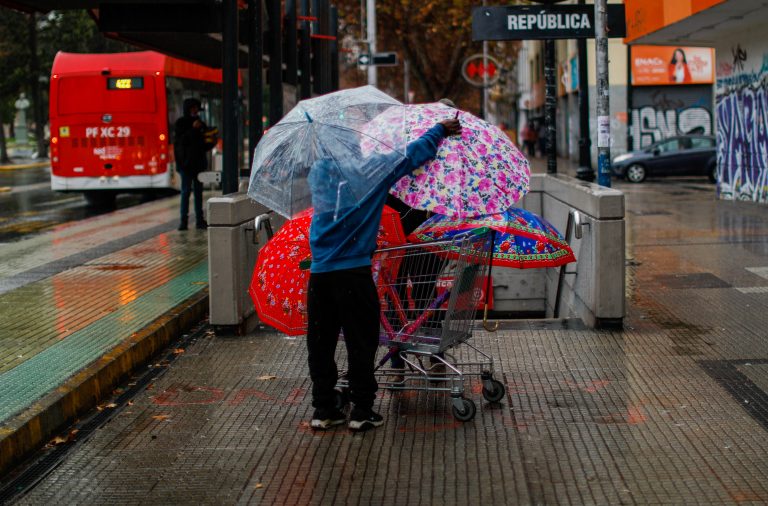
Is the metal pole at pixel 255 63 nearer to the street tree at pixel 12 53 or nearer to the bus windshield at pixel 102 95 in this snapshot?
the bus windshield at pixel 102 95

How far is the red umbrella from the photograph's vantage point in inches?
266

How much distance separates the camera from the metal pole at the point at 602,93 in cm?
1145

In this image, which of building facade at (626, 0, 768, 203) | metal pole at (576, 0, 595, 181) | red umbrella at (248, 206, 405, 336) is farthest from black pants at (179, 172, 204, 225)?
red umbrella at (248, 206, 405, 336)

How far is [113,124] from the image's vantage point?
82.9 ft

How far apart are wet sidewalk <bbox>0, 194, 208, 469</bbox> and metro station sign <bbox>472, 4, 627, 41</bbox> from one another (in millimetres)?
3936

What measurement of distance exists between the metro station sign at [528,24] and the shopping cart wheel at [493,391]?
535 centimetres

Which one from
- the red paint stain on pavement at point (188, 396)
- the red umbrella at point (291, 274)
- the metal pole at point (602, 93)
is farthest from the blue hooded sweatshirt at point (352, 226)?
the metal pole at point (602, 93)

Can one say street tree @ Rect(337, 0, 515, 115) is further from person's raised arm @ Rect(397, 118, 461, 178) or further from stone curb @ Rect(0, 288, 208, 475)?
person's raised arm @ Rect(397, 118, 461, 178)

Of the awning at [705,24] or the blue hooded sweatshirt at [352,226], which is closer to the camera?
the blue hooded sweatshirt at [352,226]

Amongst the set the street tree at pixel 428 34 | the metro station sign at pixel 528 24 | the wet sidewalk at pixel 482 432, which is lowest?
A: the wet sidewalk at pixel 482 432

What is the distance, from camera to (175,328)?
9.16 m

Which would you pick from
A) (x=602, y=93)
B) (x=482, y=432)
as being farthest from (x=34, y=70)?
(x=482, y=432)

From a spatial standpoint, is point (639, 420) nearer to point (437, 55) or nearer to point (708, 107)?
point (708, 107)

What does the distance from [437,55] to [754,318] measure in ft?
122
